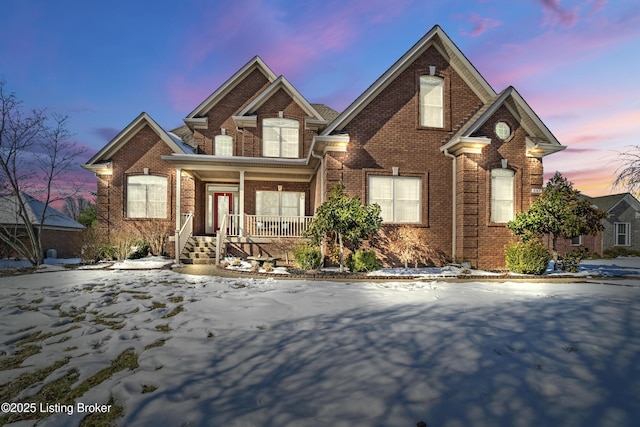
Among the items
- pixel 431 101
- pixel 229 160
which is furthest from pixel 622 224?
pixel 229 160

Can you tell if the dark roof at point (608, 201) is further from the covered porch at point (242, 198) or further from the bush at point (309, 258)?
the bush at point (309, 258)

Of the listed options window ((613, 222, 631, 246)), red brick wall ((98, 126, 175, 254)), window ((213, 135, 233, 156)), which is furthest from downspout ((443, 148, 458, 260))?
window ((613, 222, 631, 246))

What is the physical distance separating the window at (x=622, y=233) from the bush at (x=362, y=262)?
90.3ft

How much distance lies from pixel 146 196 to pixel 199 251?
16.5ft

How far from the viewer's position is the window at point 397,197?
11656 millimetres

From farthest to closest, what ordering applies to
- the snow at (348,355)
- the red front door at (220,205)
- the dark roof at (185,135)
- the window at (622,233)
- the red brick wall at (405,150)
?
the window at (622,233)
the dark roof at (185,135)
the red front door at (220,205)
the red brick wall at (405,150)
the snow at (348,355)

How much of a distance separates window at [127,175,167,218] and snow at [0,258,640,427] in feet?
31.2

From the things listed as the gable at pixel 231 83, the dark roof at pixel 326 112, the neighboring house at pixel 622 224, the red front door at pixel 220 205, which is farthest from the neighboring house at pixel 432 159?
the neighboring house at pixel 622 224

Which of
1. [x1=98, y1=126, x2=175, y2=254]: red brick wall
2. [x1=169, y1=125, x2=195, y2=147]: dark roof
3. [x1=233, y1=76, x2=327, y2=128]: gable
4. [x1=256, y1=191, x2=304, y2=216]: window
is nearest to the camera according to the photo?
[x1=98, y1=126, x2=175, y2=254]: red brick wall

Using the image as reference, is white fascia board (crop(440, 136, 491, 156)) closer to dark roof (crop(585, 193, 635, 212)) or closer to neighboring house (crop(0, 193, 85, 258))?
neighboring house (crop(0, 193, 85, 258))

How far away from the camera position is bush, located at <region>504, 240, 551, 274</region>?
9.84m

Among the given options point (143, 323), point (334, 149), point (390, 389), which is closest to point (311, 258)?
point (334, 149)

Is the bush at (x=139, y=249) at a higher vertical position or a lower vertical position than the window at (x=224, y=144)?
lower

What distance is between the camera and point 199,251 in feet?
43.0
